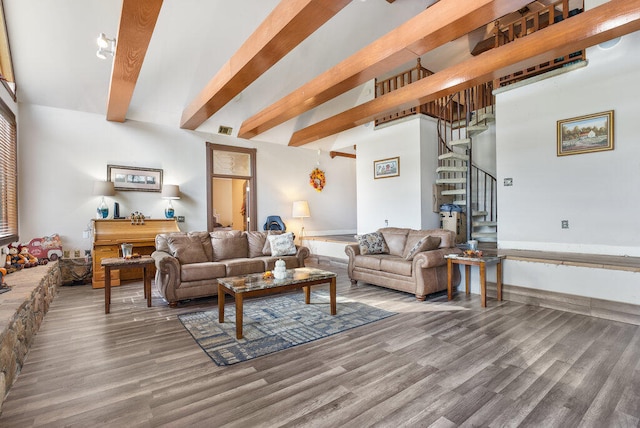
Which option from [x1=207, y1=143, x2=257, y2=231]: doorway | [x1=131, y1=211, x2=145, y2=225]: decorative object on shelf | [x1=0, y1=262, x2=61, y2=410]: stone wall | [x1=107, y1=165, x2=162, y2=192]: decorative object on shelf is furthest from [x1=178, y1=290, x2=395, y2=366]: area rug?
[x1=207, y1=143, x2=257, y2=231]: doorway

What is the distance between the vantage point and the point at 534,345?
2.61m

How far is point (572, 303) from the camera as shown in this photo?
3.46m

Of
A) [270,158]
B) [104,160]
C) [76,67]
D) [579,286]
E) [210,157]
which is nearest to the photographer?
[579,286]

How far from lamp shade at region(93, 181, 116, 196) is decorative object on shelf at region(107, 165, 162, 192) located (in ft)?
0.88

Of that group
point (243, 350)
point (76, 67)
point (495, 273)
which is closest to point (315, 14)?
point (243, 350)

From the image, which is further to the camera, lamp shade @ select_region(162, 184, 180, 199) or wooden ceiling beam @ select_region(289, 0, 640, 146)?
lamp shade @ select_region(162, 184, 180, 199)

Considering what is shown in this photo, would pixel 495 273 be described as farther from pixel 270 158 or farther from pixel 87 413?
pixel 270 158

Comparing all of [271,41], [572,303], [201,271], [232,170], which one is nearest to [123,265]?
[201,271]

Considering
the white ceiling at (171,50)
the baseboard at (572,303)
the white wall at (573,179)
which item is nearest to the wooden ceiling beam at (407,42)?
the white ceiling at (171,50)

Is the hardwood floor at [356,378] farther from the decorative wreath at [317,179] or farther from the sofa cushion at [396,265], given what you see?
the decorative wreath at [317,179]

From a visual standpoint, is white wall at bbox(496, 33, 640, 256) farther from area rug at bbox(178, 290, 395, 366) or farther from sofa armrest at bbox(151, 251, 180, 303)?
sofa armrest at bbox(151, 251, 180, 303)

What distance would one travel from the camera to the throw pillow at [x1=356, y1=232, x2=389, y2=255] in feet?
16.1

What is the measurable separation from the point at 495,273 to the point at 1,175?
21.4 feet

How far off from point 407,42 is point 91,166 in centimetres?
546
